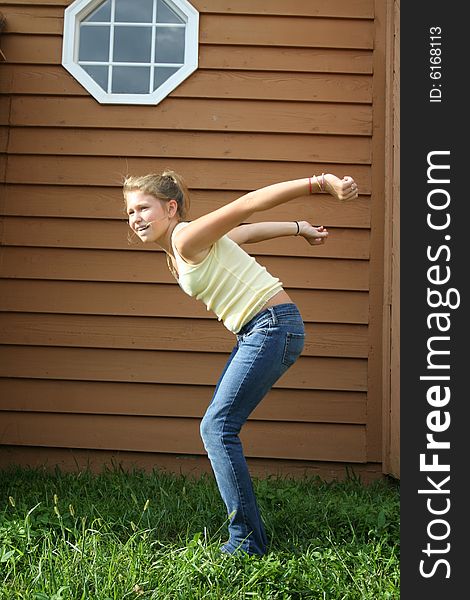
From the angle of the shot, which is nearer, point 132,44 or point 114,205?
point 114,205

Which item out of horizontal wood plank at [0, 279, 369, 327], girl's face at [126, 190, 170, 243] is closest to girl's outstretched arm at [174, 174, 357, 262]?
girl's face at [126, 190, 170, 243]

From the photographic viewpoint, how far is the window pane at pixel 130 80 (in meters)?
4.48

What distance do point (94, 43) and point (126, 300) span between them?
5.17 ft

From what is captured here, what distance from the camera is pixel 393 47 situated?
438cm

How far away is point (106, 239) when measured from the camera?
4387 millimetres

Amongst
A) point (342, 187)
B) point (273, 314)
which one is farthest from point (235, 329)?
point (342, 187)

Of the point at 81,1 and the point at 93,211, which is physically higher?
the point at 81,1

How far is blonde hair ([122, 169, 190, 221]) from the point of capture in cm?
288

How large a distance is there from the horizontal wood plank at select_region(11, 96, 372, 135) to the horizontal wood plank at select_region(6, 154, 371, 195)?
0.66 ft

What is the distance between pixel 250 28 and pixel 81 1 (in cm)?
102

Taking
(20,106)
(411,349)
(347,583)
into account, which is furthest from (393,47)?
(347,583)

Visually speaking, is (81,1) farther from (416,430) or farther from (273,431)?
(416,430)

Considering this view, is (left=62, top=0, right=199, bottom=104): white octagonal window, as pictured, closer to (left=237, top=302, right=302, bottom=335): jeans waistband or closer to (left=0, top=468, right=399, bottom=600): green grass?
(left=237, top=302, right=302, bottom=335): jeans waistband

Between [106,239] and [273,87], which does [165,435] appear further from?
[273,87]
